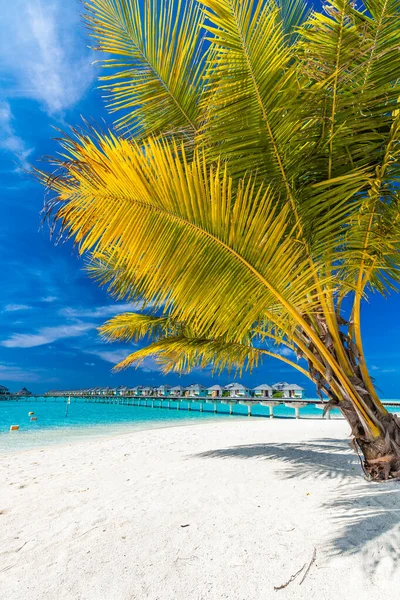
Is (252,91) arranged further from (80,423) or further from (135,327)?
(80,423)

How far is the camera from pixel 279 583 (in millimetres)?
2061

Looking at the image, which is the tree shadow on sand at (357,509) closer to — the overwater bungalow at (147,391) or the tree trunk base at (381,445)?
the tree trunk base at (381,445)

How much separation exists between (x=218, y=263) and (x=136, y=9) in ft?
8.38

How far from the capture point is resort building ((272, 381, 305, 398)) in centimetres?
3073

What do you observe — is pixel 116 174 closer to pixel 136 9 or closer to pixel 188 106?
pixel 188 106

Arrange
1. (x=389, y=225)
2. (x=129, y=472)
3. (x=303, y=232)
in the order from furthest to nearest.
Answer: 1. (x=129, y=472)
2. (x=389, y=225)
3. (x=303, y=232)

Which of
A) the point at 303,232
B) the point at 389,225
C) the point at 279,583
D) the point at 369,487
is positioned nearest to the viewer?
the point at 279,583

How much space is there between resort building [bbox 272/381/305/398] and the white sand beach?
27229 mm

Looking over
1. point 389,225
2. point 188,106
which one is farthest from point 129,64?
point 389,225

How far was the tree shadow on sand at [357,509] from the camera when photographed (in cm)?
230

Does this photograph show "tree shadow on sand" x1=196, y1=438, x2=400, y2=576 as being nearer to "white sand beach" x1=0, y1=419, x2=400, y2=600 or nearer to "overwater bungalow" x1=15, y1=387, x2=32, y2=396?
"white sand beach" x1=0, y1=419, x2=400, y2=600

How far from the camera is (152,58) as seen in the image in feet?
11.4

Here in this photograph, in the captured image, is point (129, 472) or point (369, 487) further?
point (129, 472)

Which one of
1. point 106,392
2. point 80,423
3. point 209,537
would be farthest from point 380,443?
point 106,392
